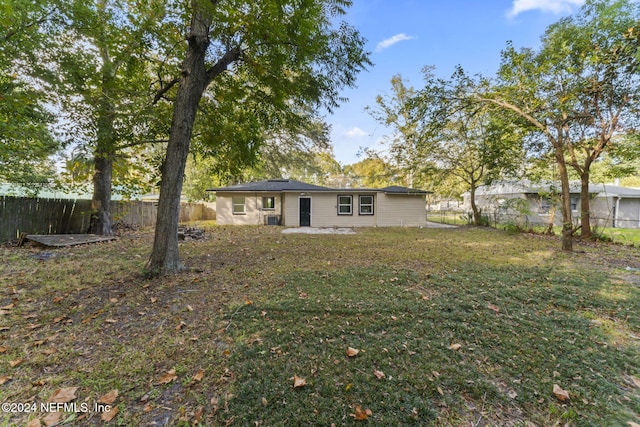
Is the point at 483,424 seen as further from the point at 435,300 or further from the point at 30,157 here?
the point at 30,157

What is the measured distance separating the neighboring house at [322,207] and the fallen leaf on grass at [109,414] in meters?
14.4

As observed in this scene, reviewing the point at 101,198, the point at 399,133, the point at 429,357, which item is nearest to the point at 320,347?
the point at 429,357

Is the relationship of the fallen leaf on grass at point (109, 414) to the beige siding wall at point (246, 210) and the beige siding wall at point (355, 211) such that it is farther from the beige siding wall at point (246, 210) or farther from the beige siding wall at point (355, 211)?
the beige siding wall at point (246, 210)

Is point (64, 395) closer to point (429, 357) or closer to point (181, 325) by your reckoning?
point (181, 325)

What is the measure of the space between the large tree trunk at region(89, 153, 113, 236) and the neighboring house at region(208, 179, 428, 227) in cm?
650

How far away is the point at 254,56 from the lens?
5.28 meters

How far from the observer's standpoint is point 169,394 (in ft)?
6.62

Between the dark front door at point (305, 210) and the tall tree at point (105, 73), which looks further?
the dark front door at point (305, 210)

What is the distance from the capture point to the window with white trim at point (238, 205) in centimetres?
1662

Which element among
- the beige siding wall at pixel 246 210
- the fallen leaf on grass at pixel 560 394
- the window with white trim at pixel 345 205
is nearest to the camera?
the fallen leaf on grass at pixel 560 394

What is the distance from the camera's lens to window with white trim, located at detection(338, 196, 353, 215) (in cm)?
1644

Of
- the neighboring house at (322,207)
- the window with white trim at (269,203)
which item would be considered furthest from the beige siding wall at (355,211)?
the window with white trim at (269,203)

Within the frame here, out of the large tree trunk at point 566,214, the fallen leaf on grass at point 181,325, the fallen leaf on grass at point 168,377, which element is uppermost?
the large tree trunk at point 566,214

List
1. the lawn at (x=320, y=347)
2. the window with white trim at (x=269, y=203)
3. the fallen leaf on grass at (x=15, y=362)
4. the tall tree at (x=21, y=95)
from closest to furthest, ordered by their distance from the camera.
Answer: the lawn at (x=320, y=347) → the fallen leaf on grass at (x=15, y=362) → the tall tree at (x=21, y=95) → the window with white trim at (x=269, y=203)
